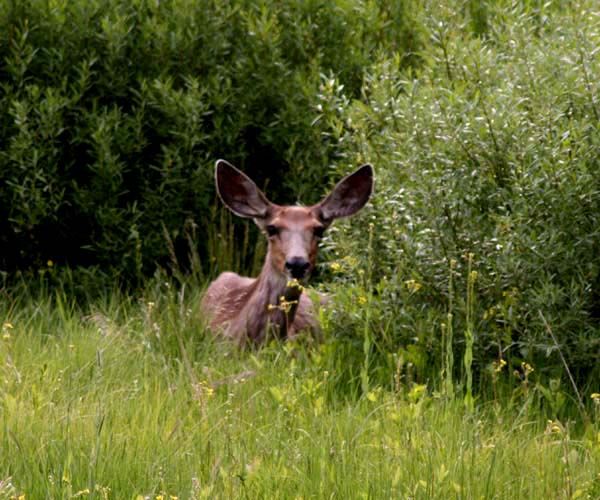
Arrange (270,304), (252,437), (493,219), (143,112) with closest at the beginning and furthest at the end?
(252,437), (493,219), (270,304), (143,112)

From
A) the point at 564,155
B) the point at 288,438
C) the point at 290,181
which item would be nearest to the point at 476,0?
the point at 290,181

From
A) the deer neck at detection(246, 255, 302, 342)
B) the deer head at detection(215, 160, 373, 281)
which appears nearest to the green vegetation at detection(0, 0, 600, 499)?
the deer head at detection(215, 160, 373, 281)

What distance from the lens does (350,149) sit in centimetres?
838

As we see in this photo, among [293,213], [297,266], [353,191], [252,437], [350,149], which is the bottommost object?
[252,437]

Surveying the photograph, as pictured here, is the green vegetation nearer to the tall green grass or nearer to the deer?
the tall green grass

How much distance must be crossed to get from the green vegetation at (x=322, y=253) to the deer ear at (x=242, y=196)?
545 mm

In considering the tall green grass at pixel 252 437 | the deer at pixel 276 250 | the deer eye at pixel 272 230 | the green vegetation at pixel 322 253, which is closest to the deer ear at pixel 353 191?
the deer at pixel 276 250

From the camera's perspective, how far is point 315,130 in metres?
10.0

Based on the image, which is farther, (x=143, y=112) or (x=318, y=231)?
(x=143, y=112)

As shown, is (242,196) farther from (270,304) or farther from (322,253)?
(322,253)

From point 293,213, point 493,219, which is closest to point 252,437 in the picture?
point 493,219

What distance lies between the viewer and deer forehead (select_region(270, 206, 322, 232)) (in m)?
8.30

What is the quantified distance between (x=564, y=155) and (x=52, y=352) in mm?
2964

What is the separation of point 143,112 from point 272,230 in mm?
1924
